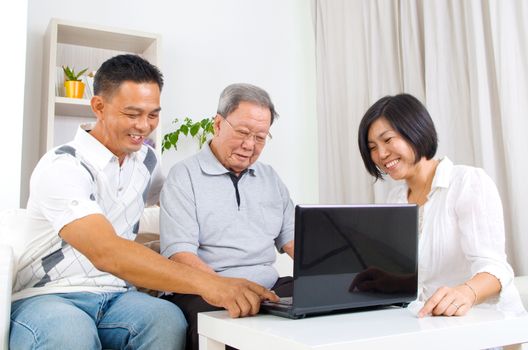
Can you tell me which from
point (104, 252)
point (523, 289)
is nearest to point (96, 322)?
point (104, 252)

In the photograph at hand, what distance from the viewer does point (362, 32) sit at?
3445mm

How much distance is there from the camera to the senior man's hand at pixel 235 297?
1189 mm

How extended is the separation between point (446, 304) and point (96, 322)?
0.85 metres

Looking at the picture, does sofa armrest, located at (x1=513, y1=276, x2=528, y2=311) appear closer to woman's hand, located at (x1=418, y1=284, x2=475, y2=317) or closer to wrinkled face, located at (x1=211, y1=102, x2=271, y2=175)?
woman's hand, located at (x1=418, y1=284, x2=475, y2=317)

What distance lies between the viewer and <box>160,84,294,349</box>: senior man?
1671 millimetres

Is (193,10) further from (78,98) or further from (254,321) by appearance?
(254,321)

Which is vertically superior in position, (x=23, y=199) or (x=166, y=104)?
(x=166, y=104)

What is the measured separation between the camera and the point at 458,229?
158cm

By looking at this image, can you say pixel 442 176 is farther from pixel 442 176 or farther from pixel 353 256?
pixel 353 256

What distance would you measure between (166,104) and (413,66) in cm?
151

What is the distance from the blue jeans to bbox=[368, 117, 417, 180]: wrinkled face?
29.7 inches

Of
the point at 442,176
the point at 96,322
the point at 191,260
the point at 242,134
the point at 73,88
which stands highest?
the point at 73,88

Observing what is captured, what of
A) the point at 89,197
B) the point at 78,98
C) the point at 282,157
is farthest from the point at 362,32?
the point at 89,197

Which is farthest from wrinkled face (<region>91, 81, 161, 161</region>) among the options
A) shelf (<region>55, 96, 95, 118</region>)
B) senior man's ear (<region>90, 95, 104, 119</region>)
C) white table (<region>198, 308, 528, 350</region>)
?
shelf (<region>55, 96, 95, 118</region>)
